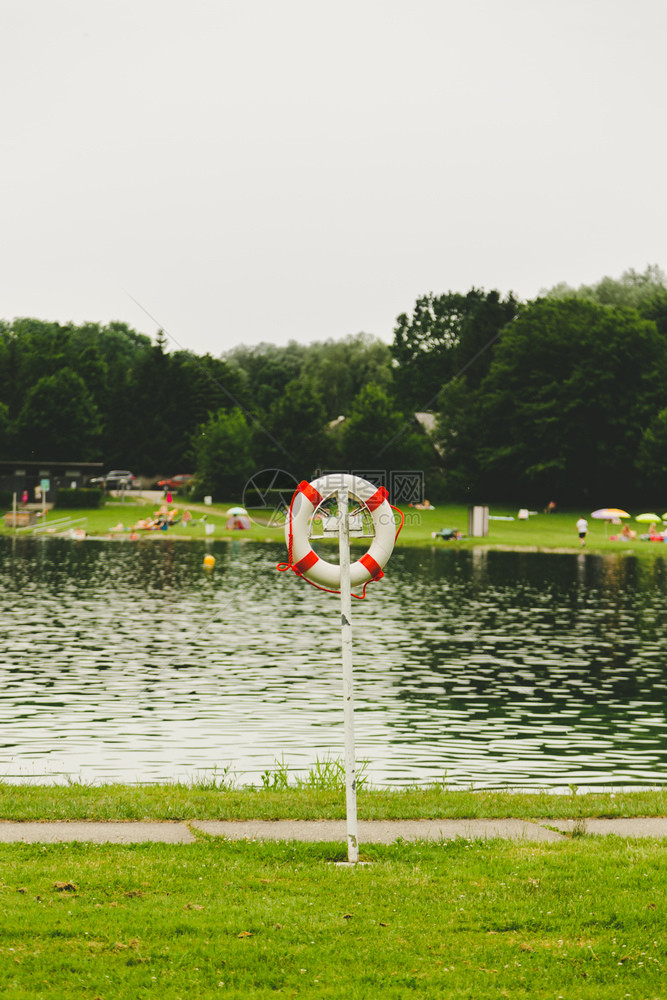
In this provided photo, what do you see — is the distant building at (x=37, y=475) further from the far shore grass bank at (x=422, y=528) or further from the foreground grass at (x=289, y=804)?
the foreground grass at (x=289, y=804)

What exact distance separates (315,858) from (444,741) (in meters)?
8.82

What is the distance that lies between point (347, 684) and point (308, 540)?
1.20 m

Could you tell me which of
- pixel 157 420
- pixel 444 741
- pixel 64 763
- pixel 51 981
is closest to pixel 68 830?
pixel 51 981

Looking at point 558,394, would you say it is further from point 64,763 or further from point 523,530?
point 64,763

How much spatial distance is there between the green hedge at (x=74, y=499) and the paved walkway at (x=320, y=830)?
249 ft

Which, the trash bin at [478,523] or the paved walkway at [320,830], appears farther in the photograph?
the trash bin at [478,523]

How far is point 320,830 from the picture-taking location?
9.24 meters

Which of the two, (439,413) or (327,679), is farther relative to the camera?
(439,413)

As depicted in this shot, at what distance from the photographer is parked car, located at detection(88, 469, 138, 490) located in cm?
9650

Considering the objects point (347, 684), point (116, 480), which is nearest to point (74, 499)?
point (116, 480)

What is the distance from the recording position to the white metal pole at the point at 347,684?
26.8 ft

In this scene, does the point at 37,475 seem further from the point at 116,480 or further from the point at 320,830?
the point at 320,830

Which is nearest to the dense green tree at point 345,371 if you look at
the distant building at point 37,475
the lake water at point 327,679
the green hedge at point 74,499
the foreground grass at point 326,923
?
the distant building at point 37,475

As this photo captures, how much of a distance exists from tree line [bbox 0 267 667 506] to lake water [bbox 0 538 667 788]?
132 ft
